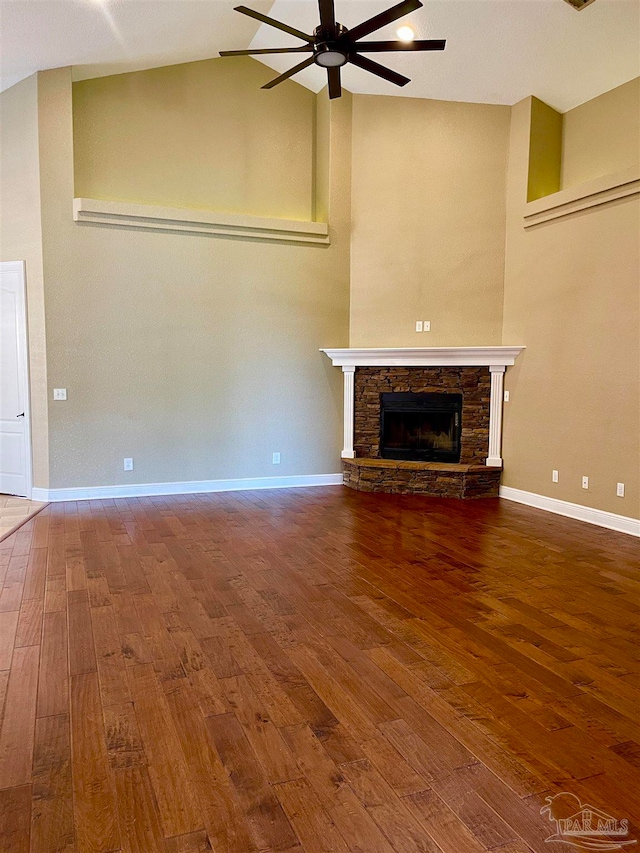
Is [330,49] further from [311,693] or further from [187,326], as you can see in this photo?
[311,693]

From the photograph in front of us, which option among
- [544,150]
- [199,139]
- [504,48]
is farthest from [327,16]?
[544,150]

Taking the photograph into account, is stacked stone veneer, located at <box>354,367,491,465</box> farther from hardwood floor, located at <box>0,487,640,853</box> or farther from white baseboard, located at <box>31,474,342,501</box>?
hardwood floor, located at <box>0,487,640,853</box>

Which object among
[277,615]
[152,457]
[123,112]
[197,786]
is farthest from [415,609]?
[123,112]

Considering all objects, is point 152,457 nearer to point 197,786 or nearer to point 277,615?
point 277,615

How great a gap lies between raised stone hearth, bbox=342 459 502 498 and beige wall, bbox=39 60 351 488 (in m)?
0.53

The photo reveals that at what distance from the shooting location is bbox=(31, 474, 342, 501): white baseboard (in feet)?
19.0

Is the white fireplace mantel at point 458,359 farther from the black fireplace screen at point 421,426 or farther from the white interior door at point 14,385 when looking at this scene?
the white interior door at point 14,385

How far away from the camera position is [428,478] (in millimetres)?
6277

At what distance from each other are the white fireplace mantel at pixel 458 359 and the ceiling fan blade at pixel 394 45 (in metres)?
2.96

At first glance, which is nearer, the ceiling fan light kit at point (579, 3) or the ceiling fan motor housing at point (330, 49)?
the ceiling fan motor housing at point (330, 49)

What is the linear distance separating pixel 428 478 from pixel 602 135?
12.2 ft

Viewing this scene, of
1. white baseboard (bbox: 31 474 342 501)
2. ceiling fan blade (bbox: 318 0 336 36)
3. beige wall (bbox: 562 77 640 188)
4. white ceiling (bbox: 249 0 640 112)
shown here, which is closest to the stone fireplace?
white baseboard (bbox: 31 474 342 501)

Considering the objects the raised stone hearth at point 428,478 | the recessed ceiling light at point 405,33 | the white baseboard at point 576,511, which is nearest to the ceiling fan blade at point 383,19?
the recessed ceiling light at point 405,33

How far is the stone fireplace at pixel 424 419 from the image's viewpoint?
6.22 meters
